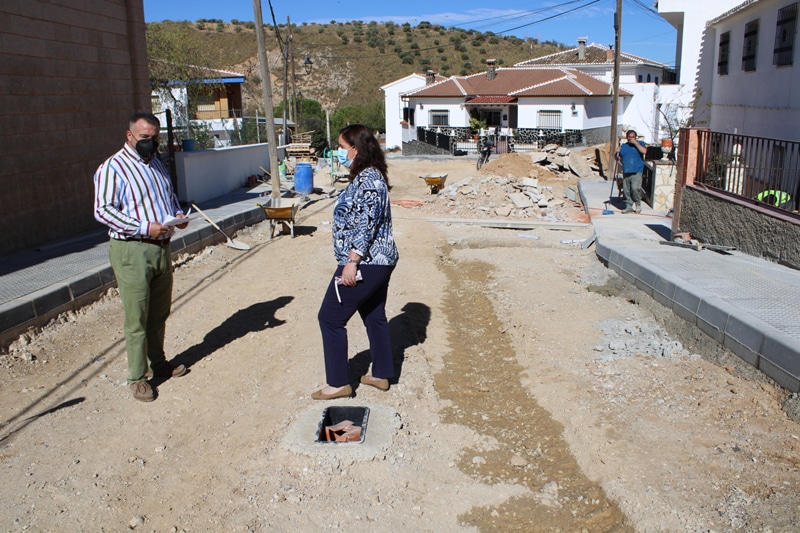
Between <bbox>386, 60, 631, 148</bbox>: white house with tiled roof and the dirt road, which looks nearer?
the dirt road

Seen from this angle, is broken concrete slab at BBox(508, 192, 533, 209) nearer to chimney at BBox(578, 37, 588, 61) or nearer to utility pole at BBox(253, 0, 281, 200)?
utility pole at BBox(253, 0, 281, 200)

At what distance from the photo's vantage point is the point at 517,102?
3938 centimetres

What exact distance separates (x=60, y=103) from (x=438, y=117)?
117ft

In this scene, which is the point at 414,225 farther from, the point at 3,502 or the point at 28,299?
the point at 3,502

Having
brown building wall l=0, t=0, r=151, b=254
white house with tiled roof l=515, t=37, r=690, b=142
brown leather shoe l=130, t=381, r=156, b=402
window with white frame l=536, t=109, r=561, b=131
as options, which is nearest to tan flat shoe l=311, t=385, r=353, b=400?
brown leather shoe l=130, t=381, r=156, b=402

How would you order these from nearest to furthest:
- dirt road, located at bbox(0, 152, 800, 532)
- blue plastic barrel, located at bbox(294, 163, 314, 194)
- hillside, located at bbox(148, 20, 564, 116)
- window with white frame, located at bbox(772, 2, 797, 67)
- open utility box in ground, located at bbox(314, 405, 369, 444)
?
dirt road, located at bbox(0, 152, 800, 532) → open utility box in ground, located at bbox(314, 405, 369, 444) → window with white frame, located at bbox(772, 2, 797, 67) → blue plastic barrel, located at bbox(294, 163, 314, 194) → hillside, located at bbox(148, 20, 564, 116)

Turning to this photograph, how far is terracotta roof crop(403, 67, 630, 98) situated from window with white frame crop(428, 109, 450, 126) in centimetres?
104

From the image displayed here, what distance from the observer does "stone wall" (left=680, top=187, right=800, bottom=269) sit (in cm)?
691

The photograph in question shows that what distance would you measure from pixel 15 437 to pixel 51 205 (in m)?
5.88

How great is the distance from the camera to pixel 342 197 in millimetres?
4203

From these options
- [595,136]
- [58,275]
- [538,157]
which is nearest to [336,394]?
[58,275]

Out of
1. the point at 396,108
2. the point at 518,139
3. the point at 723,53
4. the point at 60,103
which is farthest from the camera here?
the point at 396,108

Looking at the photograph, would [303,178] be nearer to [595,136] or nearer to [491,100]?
[491,100]

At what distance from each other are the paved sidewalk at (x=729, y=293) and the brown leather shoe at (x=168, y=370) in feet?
13.5
